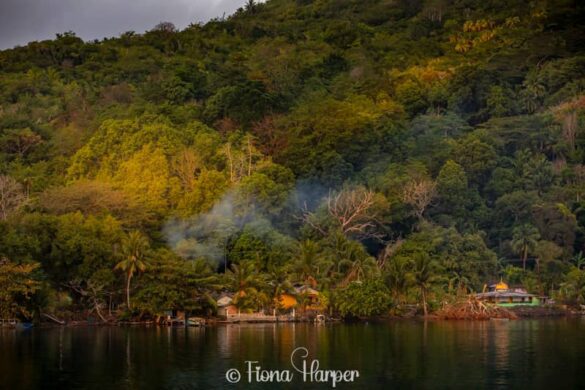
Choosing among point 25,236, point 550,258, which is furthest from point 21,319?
point 550,258

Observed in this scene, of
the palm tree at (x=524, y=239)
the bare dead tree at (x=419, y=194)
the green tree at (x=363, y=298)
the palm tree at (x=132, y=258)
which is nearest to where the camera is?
the palm tree at (x=132, y=258)

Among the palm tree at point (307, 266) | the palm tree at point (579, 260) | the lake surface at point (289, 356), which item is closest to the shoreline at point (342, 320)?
the lake surface at point (289, 356)

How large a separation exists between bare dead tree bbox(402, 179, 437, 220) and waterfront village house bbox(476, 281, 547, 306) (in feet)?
34.9

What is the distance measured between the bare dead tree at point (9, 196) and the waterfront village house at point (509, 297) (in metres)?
42.9

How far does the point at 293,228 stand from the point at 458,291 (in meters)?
17.8

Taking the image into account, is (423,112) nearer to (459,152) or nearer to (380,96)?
(380,96)

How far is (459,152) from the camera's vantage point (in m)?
94.8

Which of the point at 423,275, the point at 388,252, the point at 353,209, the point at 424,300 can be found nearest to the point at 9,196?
the point at 353,209

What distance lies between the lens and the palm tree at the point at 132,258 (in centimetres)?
6200

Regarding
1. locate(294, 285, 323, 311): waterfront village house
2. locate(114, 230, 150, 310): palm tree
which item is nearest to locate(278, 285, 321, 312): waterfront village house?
locate(294, 285, 323, 311): waterfront village house

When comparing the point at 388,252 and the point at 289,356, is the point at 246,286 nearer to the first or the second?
the point at 388,252

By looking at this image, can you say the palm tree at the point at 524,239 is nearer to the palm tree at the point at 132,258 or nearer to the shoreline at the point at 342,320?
the shoreline at the point at 342,320

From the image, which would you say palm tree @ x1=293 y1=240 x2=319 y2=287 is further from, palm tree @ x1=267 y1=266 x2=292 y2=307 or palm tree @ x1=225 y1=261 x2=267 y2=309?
palm tree @ x1=225 y1=261 x2=267 y2=309

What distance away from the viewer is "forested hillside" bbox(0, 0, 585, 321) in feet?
213
